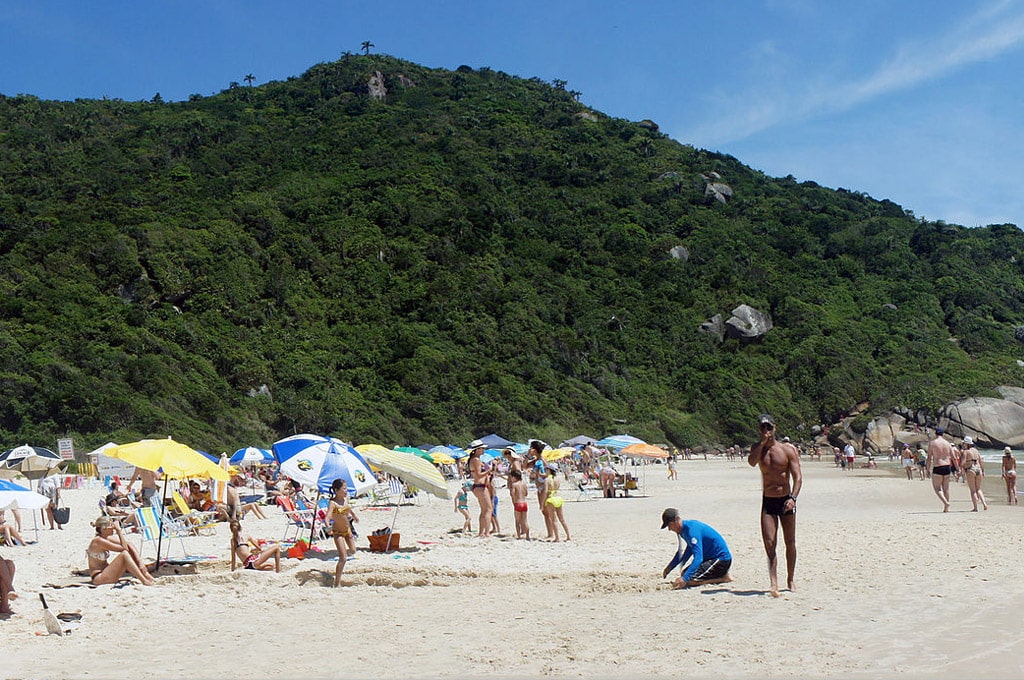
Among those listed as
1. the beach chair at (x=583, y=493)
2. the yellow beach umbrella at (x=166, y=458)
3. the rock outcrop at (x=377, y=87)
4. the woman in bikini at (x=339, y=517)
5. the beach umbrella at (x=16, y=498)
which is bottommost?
the beach chair at (x=583, y=493)

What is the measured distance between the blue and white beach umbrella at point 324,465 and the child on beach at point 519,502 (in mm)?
2840

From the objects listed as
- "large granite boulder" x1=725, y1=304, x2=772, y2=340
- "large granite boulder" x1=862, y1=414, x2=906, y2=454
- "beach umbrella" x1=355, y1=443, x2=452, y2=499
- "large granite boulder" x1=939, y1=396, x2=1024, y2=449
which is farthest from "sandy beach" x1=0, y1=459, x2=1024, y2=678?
"large granite boulder" x1=725, y1=304, x2=772, y2=340

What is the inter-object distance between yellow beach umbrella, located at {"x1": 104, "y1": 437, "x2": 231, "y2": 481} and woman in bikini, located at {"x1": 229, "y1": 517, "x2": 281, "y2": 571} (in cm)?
91

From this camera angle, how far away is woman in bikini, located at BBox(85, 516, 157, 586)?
29.0 ft

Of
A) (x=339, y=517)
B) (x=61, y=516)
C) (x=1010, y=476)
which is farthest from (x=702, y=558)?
(x=61, y=516)

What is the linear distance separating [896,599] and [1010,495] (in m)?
10.9

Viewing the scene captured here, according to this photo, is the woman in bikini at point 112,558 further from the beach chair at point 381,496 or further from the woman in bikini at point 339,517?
the beach chair at point 381,496

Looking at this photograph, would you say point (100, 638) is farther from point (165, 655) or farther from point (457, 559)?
point (457, 559)

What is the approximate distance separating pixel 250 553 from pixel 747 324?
61.4 metres

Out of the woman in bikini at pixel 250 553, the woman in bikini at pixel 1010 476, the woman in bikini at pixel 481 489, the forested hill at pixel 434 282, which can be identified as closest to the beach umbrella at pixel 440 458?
the forested hill at pixel 434 282

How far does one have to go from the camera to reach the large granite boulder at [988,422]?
51.7 meters

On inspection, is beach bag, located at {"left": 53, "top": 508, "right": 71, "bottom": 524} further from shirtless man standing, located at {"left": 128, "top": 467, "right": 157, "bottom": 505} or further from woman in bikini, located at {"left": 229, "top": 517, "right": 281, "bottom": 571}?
woman in bikini, located at {"left": 229, "top": 517, "right": 281, "bottom": 571}

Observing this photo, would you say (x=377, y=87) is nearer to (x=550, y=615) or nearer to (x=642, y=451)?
(x=642, y=451)

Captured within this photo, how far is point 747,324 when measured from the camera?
222 ft
